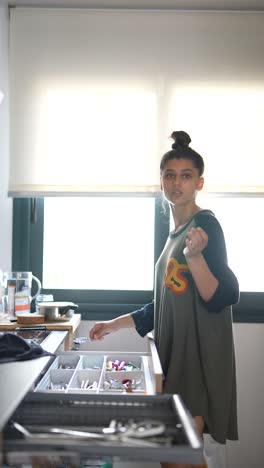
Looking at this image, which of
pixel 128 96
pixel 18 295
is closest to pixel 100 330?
pixel 18 295

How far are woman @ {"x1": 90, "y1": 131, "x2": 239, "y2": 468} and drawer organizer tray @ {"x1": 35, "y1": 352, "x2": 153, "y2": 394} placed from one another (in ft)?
0.35

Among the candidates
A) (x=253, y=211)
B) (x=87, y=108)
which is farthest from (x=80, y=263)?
(x=253, y=211)

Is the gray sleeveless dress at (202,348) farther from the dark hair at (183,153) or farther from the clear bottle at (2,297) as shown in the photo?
the clear bottle at (2,297)

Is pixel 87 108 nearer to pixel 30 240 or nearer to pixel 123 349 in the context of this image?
pixel 30 240

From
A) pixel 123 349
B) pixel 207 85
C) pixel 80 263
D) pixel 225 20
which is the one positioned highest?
pixel 225 20

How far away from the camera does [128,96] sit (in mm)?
2178

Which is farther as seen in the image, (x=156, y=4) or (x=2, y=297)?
(x=156, y=4)

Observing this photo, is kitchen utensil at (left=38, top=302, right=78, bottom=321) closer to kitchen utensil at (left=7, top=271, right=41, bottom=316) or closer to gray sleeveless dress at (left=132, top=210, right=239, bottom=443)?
kitchen utensil at (left=7, top=271, right=41, bottom=316)

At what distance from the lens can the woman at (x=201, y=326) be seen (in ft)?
4.13

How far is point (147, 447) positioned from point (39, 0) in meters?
2.23

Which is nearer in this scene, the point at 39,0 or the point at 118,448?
the point at 118,448

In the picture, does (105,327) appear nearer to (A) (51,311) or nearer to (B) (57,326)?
(B) (57,326)

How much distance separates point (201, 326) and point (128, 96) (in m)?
1.37

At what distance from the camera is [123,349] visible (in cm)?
219
